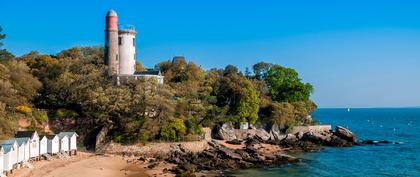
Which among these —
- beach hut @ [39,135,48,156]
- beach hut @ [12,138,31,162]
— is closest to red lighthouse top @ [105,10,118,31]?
beach hut @ [39,135,48,156]

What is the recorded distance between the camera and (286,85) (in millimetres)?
81812

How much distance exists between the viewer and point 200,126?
59.8 meters

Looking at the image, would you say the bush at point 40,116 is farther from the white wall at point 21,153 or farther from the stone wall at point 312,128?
the stone wall at point 312,128

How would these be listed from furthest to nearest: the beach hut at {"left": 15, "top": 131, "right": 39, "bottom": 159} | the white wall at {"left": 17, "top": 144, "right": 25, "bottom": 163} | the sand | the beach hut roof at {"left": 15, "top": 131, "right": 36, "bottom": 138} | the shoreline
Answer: the beach hut roof at {"left": 15, "top": 131, "right": 36, "bottom": 138} < the beach hut at {"left": 15, "top": 131, "right": 39, "bottom": 159} < the shoreline < the white wall at {"left": 17, "top": 144, "right": 25, "bottom": 163} < the sand

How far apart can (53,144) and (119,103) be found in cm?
926

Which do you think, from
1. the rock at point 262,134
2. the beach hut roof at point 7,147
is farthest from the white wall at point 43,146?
the rock at point 262,134

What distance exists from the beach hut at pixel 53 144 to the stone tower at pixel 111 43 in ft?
54.2

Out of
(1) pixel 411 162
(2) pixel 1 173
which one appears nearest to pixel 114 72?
(2) pixel 1 173

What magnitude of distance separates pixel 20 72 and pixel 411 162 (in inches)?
1765

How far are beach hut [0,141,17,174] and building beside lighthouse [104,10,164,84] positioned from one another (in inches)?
1003

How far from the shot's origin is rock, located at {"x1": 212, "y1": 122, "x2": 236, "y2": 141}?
6259 centimetres

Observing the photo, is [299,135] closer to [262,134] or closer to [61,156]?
[262,134]

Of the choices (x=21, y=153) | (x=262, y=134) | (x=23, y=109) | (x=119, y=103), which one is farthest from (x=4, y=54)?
(x=262, y=134)

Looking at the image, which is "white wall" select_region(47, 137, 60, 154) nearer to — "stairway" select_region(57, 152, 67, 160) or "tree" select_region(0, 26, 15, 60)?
"stairway" select_region(57, 152, 67, 160)
